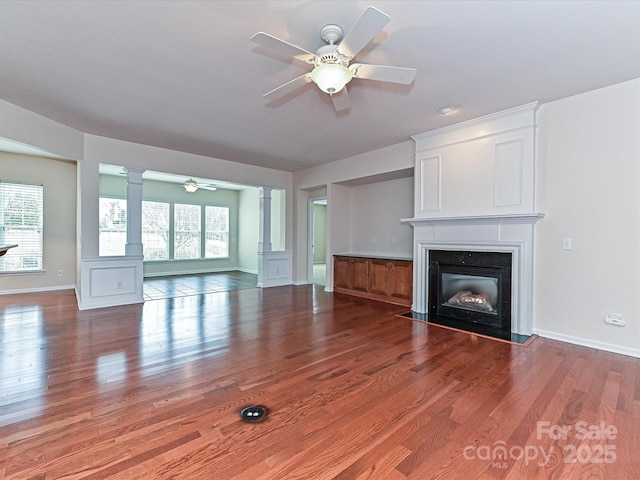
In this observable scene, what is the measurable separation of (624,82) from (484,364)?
3163 millimetres

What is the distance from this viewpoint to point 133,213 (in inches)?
212

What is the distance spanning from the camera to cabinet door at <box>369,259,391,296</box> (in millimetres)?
5477

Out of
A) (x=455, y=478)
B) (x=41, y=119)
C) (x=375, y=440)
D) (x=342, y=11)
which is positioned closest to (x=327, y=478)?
(x=375, y=440)

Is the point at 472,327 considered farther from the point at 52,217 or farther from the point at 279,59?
the point at 52,217

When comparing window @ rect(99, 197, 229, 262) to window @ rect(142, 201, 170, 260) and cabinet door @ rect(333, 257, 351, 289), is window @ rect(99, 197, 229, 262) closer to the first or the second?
window @ rect(142, 201, 170, 260)

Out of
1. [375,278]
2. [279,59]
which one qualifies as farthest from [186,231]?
[279,59]

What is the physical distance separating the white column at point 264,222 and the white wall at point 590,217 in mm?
5193

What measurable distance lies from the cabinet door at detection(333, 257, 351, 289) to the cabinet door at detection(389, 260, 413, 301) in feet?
3.44

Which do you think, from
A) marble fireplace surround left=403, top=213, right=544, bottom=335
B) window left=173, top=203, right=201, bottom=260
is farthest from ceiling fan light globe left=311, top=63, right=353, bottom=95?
window left=173, top=203, right=201, bottom=260

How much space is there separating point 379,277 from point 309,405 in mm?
3687

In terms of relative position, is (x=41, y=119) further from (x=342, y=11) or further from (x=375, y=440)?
(x=375, y=440)

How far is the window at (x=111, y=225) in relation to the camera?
7902mm

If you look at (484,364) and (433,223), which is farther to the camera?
(433,223)

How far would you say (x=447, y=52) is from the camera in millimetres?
2580
